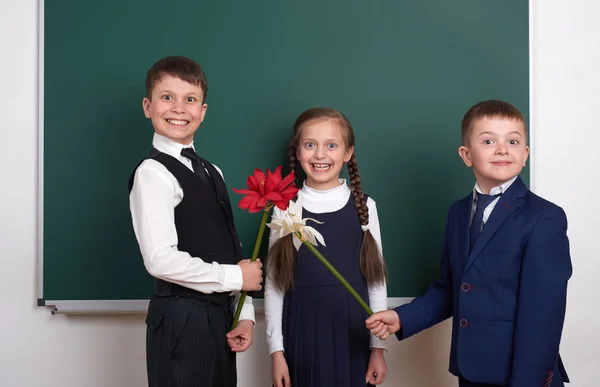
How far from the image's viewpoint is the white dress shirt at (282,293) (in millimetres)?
1831

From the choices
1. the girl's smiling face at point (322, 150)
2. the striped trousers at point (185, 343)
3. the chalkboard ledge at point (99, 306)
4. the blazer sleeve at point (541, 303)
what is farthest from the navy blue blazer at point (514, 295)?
the chalkboard ledge at point (99, 306)

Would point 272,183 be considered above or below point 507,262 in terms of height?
above

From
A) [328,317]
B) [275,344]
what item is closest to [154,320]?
[275,344]

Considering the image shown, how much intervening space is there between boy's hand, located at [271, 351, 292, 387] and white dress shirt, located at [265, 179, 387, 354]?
26 millimetres

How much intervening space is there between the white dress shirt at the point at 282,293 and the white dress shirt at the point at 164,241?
34cm

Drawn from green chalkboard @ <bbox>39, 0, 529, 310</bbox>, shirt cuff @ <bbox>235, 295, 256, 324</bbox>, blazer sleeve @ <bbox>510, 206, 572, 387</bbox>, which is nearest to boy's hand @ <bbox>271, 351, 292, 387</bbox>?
shirt cuff @ <bbox>235, 295, 256, 324</bbox>

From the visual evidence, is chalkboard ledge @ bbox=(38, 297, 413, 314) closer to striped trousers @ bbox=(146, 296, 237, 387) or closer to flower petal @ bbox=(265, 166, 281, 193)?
striped trousers @ bbox=(146, 296, 237, 387)

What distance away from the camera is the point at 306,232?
1501mm

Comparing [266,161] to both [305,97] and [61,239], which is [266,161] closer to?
[305,97]

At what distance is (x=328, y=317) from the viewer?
5.94 ft

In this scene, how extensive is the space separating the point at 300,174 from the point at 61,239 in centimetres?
99

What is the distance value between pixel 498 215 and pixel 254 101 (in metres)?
1.05

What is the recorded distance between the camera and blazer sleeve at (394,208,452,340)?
1.75m

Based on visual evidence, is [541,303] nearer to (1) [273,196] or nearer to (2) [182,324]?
(1) [273,196]
